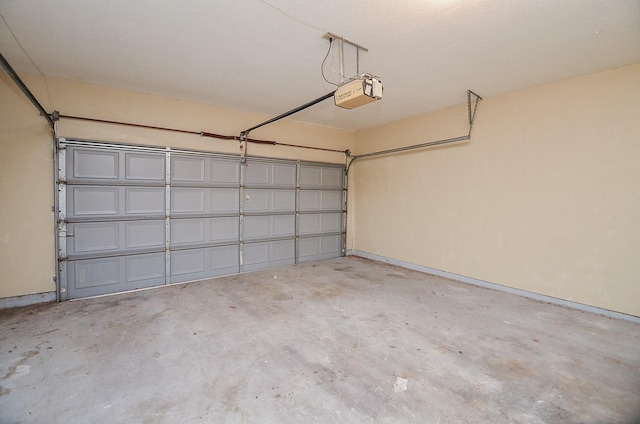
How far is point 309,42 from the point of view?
261 cm

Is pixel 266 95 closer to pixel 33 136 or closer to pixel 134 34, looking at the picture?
pixel 134 34

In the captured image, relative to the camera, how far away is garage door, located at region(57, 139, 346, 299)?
A: 142 inches

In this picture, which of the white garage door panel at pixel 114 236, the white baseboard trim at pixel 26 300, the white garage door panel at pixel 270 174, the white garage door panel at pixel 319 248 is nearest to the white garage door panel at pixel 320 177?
the white garage door panel at pixel 270 174

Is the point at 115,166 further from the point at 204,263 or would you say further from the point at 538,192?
the point at 538,192

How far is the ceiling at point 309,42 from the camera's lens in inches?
84.5

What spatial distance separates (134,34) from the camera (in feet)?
8.30

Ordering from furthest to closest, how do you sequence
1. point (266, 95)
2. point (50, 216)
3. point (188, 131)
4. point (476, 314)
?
point (188, 131)
point (266, 95)
point (50, 216)
point (476, 314)

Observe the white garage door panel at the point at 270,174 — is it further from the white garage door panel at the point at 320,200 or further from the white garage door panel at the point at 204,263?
the white garage door panel at the point at 204,263

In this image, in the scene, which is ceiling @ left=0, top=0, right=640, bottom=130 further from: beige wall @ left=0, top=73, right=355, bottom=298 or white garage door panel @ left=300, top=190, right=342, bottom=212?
white garage door panel @ left=300, top=190, right=342, bottom=212

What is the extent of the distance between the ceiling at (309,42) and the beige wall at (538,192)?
40 cm

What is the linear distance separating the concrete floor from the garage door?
0.50 metres

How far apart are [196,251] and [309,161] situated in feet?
8.66

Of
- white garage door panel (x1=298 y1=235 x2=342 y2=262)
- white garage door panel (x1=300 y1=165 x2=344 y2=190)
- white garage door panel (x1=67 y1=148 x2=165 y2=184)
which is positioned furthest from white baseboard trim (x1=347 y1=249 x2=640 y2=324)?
white garage door panel (x1=67 y1=148 x2=165 y2=184)

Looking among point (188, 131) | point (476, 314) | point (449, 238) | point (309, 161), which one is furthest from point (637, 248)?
point (188, 131)
